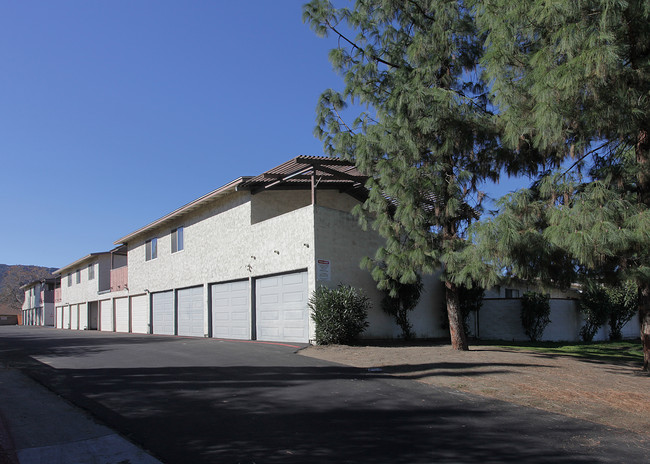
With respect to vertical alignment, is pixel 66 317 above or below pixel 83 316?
below

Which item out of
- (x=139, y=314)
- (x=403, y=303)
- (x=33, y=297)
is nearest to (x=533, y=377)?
(x=403, y=303)

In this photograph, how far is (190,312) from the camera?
23.1 m

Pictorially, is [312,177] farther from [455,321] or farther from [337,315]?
[455,321]

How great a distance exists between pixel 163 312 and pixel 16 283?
86.0 m

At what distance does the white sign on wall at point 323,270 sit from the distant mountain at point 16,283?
8791 cm

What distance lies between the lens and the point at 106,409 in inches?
266

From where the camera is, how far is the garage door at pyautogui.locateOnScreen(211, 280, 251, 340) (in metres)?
18.7

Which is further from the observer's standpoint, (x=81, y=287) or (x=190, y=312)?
(x=81, y=287)

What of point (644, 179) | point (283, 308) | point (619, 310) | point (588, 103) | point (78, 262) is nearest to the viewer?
point (588, 103)

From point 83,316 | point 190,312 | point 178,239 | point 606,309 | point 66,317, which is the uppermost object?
point 178,239

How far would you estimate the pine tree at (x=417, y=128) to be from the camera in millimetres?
12453

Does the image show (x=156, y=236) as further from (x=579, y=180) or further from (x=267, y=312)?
(x=579, y=180)

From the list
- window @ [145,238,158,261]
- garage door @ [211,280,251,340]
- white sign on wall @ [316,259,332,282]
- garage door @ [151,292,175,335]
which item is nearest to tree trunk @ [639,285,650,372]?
white sign on wall @ [316,259,332,282]

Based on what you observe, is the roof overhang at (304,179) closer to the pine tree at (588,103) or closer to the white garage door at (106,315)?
the pine tree at (588,103)
